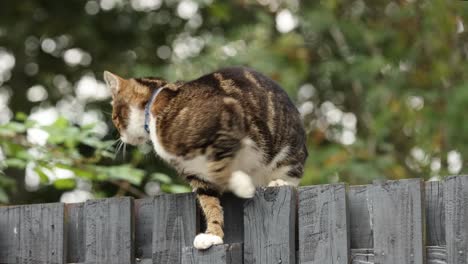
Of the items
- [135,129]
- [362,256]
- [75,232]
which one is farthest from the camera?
[135,129]

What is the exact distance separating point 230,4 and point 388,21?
Answer: 6.46 ft

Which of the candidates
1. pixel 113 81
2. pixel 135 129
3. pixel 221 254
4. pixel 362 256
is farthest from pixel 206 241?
pixel 113 81

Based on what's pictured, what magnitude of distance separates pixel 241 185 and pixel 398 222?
0.63 meters

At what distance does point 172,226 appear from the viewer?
2.59 metres

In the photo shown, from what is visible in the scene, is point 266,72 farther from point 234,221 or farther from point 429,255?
point 429,255

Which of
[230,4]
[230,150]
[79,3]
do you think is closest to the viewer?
[230,150]

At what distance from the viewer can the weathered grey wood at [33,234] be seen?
275 centimetres

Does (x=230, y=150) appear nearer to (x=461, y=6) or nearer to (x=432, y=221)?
(x=432, y=221)

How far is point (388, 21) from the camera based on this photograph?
657cm

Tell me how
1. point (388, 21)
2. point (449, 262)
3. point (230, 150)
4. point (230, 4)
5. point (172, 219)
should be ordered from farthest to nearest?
point (230, 4), point (388, 21), point (230, 150), point (172, 219), point (449, 262)

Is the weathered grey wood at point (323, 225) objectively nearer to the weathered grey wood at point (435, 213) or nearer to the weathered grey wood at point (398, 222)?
the weathered grey wood at point (398, 222)

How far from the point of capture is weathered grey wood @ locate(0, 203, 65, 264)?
275 cm

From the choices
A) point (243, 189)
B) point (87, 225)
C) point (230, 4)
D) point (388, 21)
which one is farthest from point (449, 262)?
point (230, 4)

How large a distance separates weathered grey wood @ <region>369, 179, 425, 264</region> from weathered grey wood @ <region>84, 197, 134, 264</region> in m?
0.85
